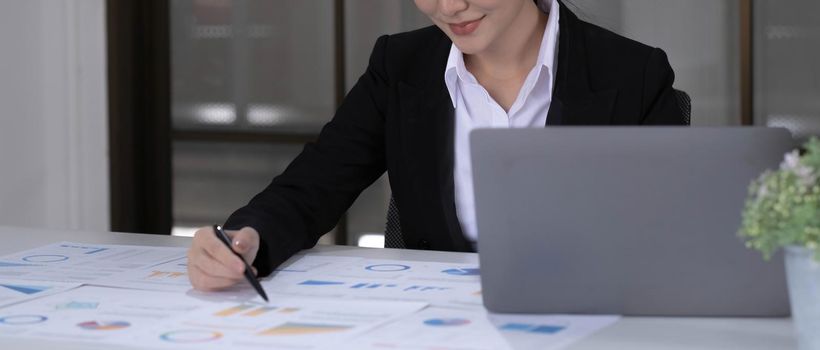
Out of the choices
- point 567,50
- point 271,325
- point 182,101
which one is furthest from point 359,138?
point 182,101

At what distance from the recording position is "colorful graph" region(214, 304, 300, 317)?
1.43 meters

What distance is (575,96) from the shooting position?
2.01 meters

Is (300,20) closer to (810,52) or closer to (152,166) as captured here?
(152,166)

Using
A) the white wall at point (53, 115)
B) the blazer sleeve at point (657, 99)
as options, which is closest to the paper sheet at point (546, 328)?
the blazer sleeve at point (657, 99)

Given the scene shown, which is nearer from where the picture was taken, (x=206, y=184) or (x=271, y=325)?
(x=271, y=325)

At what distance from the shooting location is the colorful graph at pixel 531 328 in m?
1.33

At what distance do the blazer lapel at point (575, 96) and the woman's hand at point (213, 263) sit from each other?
59 cm

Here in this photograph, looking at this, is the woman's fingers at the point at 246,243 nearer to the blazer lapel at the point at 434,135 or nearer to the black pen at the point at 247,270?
the black pen at the point at 247,270

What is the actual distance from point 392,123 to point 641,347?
95cm

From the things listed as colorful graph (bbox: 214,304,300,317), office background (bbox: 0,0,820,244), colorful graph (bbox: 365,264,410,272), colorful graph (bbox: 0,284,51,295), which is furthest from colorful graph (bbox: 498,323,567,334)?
office background (bbox: 0,0,820,244)

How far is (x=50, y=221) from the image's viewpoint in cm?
381

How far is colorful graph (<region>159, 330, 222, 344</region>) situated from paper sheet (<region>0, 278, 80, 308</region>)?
29 cm

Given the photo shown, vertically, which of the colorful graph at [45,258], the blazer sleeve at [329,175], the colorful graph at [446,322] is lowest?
the colorful graph at [446,322]

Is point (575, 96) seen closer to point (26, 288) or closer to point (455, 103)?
point (455, 103)
